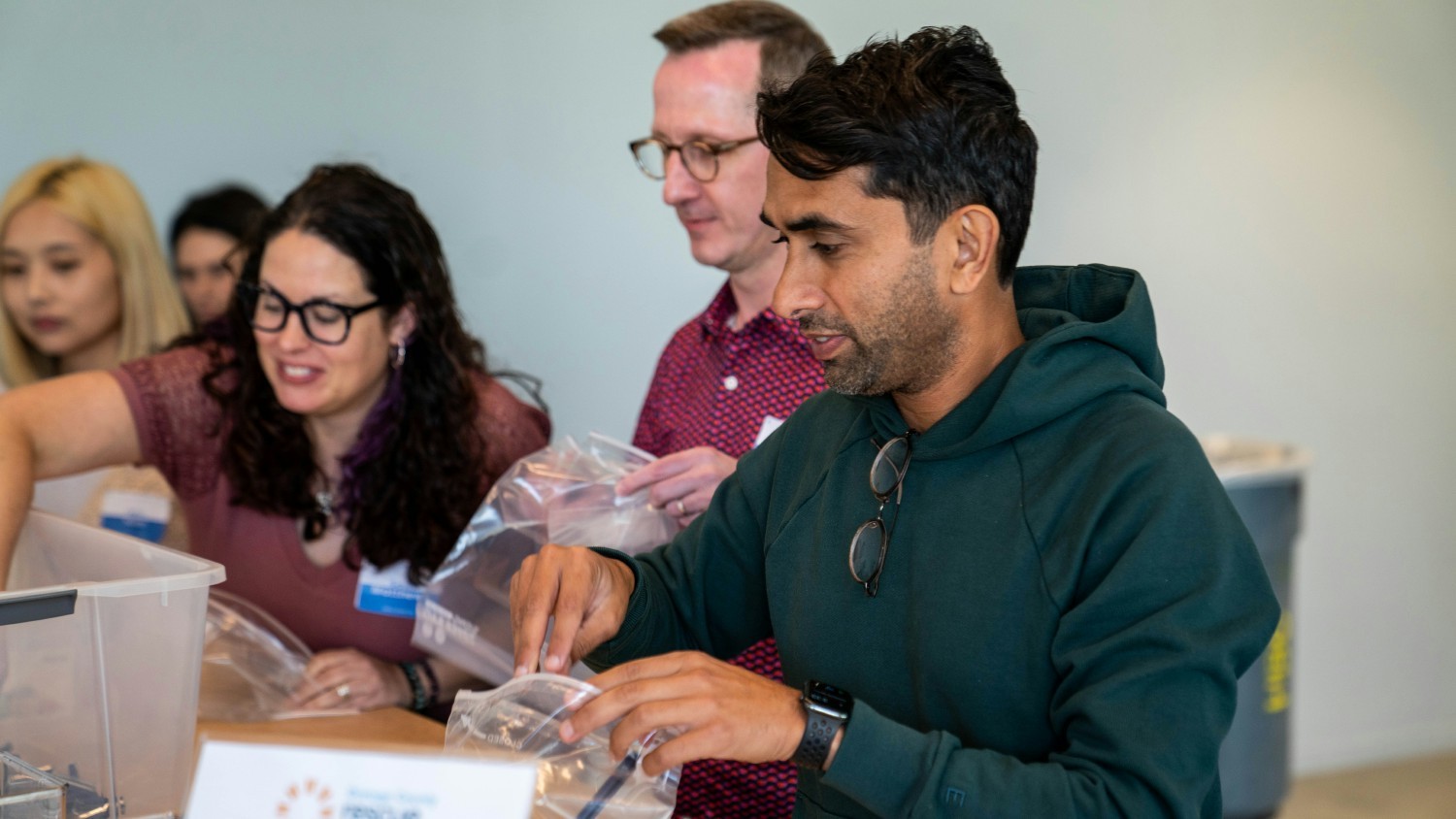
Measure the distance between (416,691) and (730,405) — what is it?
75 centimetres

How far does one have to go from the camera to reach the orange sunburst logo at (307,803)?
814mm

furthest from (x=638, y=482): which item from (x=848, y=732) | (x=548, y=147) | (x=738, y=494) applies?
(x=548, y=147)

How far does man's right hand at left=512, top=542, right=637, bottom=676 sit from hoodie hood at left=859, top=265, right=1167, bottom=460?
1.25ft

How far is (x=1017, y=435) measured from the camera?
4.03 ft

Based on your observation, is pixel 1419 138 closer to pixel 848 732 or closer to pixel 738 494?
pixel 738 494

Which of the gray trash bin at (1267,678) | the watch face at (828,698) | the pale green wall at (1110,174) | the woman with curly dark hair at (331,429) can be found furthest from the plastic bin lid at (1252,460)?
the watch face at (828,698)

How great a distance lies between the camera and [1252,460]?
3863mm

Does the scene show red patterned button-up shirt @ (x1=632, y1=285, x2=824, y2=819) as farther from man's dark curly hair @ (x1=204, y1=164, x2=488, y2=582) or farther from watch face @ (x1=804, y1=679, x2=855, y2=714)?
watch face @ (x1=804, y1=679, x2=855, y2=714)

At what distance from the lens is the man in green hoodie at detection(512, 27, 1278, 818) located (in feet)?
3.39

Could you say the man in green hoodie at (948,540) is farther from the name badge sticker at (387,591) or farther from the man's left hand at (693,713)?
the name badge sticker at (387,591)

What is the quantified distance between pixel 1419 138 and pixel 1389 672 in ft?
5.98

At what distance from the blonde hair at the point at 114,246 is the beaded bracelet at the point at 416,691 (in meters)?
1.52

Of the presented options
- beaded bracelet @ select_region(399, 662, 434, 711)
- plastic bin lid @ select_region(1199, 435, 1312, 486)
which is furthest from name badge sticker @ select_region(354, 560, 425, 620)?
plastic bin lid @ select_region(1199, 435, 1312, 486)

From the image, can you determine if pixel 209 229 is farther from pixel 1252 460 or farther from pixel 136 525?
pixel 1252 460
